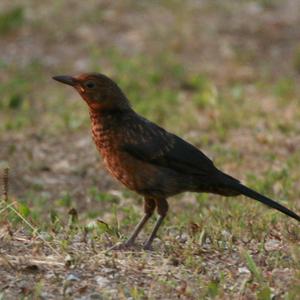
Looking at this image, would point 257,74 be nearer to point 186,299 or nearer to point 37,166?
point 37,166

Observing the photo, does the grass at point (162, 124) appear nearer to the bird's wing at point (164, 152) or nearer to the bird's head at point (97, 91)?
the bird's wing at point (164, 152)

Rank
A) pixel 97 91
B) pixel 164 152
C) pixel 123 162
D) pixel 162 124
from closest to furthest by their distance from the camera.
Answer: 1. pixel 123 162
2. pixel 164 152
3. pixel 97 91
4. pixel 162 124

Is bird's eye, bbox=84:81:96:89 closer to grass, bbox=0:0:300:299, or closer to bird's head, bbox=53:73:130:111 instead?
bird's head, bbox=53:73:130:111

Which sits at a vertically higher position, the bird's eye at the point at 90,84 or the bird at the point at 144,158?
the bird's eye at the point at 90,84

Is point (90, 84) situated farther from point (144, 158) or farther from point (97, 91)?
point (144, 158)

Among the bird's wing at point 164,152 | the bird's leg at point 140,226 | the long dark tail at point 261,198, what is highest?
the bird's wing at point 164,152

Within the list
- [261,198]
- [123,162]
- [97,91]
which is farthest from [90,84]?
[261,198]

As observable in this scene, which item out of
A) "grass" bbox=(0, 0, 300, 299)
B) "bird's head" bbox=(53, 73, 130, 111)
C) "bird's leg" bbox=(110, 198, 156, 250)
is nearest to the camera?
"grass" bbox=(0, 0, 300, 299)

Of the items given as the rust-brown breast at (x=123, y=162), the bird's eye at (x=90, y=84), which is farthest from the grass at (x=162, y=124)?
the bird's eye at (x=90, y=84)

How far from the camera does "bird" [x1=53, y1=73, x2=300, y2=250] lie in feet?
20.8

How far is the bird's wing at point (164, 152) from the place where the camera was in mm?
6367

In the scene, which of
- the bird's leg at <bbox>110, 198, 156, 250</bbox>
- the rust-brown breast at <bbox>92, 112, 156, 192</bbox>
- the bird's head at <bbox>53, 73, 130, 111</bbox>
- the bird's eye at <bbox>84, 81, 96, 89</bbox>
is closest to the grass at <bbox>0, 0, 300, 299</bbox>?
the bird's leg at <bbox>110, 198, 156, 250</bbox>

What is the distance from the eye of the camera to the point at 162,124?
34.9 feet

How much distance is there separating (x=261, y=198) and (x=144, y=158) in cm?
76
